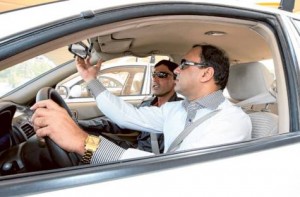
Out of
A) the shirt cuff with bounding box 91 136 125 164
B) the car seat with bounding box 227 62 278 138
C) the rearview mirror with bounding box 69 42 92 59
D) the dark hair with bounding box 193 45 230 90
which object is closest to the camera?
the shirt cuff with bounding box 91 136 125 164

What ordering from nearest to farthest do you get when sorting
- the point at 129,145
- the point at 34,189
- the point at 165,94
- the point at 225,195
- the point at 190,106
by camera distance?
the point at 34,189, the point at 225,195, the point at 190,106, the point at 129,145, the point at 165,94

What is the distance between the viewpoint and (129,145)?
8.73 ft

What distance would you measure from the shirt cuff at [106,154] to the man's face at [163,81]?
1.60 m

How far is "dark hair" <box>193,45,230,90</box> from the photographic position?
6.42 ft

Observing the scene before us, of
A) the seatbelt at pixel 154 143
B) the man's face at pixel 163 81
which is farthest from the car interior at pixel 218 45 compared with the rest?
the seatbelt at pixel 154 143

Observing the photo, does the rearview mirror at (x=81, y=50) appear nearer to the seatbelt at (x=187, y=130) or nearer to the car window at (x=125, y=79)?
the seatbelt at (x=187, y=130)

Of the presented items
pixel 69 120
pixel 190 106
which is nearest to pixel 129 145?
pixel 190 106

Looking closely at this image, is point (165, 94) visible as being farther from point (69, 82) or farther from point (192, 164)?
point (192, 164)

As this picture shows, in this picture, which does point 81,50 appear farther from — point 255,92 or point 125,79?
point 125,79

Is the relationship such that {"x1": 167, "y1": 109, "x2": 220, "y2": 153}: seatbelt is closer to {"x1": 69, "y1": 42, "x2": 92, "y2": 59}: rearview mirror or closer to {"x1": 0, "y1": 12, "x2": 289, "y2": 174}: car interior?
{"x1": 0, "y1": 12, "x2": 289, "y2": 174}: car interior

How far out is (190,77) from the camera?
6.34 feet

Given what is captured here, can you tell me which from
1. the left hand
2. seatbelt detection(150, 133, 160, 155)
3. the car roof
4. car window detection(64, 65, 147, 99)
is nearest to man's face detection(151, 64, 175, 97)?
seatbelt detection(150, 133, 160, 155)

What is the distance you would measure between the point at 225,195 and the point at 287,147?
1.00 feet

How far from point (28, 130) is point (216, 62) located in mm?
1165
